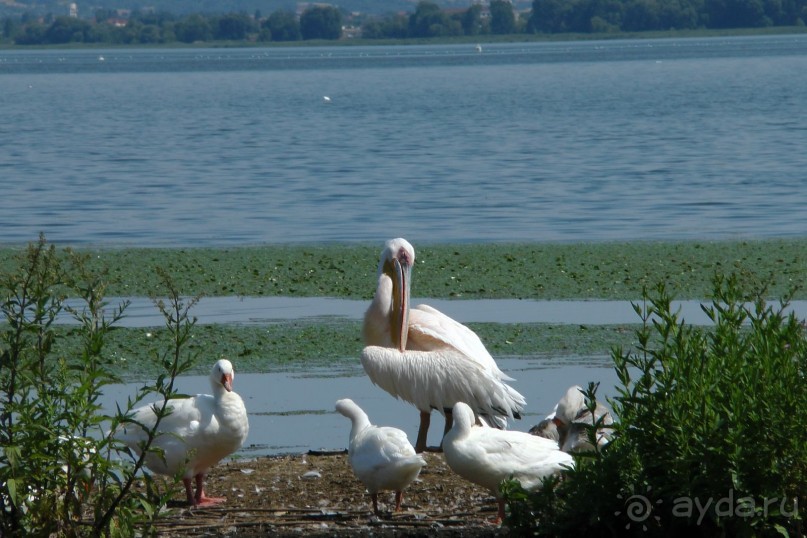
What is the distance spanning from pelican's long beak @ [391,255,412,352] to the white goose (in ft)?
5.61

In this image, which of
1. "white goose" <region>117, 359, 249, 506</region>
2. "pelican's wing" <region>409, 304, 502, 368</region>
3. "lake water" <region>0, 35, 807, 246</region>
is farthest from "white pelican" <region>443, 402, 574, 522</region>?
"lake water" <region>0, 35, 807, 246</region>

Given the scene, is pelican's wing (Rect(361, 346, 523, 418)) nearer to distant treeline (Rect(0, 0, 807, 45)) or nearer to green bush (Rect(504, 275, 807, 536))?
green bush (Rect(504, 275, 807, 536))

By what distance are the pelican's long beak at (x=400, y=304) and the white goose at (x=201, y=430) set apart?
67.3 inches

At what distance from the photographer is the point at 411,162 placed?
28250mm

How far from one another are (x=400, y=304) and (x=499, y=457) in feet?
8.85

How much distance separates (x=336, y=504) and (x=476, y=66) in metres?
76.1

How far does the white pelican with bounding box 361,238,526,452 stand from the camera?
25.6 feet

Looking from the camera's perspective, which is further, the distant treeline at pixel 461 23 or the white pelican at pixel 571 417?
the distant treeline at pixel 461 23

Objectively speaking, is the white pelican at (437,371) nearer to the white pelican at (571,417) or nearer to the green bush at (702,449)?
the white pelican at (571,417)

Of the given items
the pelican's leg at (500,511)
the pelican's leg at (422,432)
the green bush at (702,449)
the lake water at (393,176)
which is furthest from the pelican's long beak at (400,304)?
the green bush at (702,449)

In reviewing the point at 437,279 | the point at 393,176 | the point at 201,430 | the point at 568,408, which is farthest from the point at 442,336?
the point at 393,176

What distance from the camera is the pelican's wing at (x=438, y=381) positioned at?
306 inches

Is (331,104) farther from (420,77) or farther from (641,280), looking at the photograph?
(641,280)

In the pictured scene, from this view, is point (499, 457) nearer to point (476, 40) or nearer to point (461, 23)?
point (476, 40)
